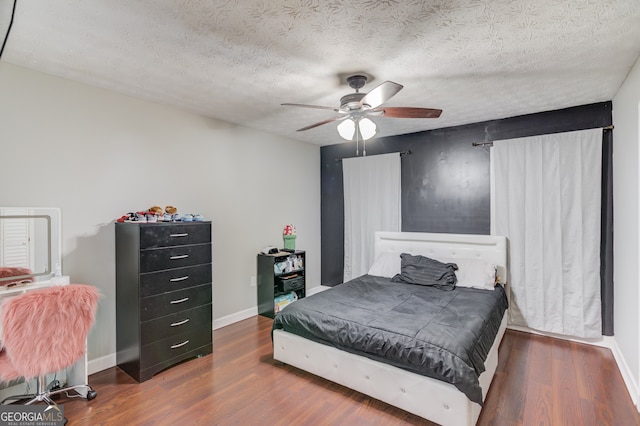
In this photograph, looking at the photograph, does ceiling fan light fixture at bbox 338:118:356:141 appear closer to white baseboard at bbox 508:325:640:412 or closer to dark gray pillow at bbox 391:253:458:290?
dark gray pillow at bbox 391:253:458:290

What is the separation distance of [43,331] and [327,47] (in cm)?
254

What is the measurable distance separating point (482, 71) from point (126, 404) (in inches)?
144

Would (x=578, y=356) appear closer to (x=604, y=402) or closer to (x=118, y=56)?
(x=604, y=402)

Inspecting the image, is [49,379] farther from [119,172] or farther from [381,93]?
[381,93]

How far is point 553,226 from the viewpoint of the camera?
3.28m

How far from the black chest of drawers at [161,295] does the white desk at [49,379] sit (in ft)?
1.11

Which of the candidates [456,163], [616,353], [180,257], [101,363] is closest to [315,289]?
[180,257]

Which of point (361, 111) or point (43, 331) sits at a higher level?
point (361, 111)

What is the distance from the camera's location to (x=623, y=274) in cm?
266

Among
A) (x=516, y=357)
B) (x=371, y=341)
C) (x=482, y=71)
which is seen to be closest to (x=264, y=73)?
(x=482, y=71)

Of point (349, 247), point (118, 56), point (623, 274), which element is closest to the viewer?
point (118, 56)

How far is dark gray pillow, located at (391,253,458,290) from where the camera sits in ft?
11.1

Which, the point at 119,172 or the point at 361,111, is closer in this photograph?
the point at 361,111

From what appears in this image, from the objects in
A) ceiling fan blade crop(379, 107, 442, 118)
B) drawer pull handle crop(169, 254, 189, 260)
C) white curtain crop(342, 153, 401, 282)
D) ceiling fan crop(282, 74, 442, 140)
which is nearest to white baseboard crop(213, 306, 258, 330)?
drawer pull handle crop(169, 254, 189, 260)
